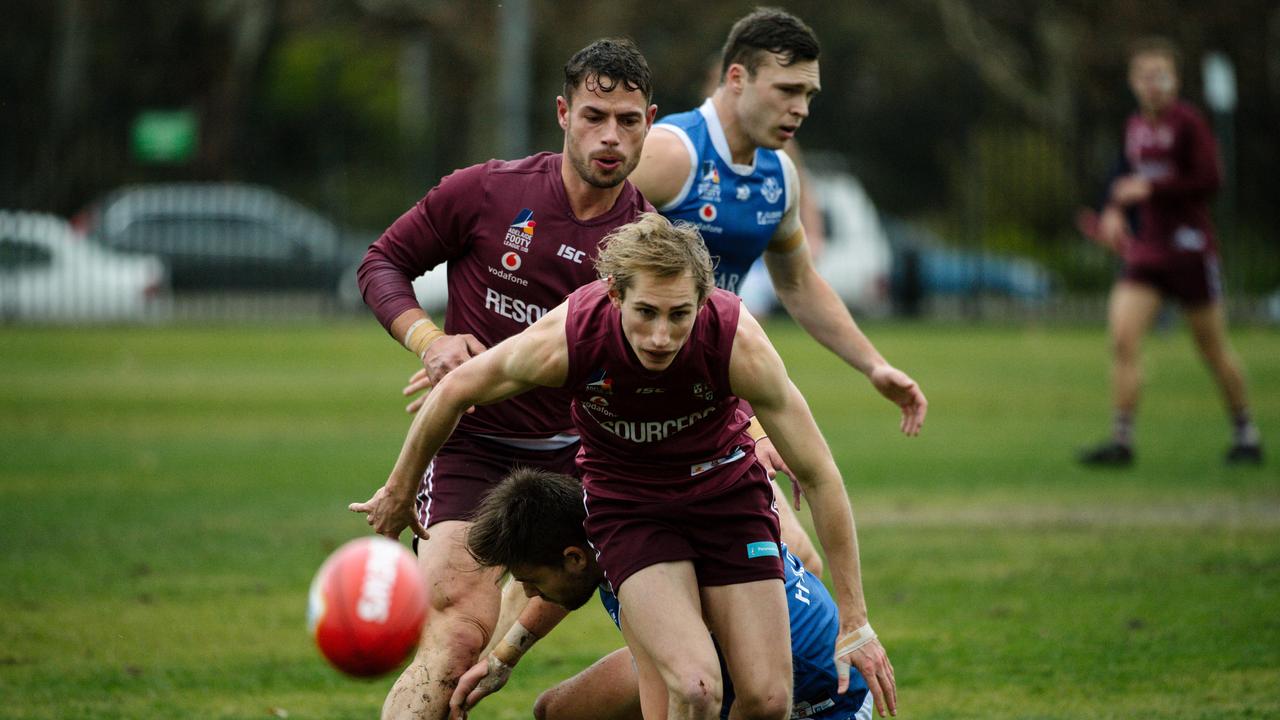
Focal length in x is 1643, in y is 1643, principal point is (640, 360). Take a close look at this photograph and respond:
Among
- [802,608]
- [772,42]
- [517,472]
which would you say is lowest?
[802,608]

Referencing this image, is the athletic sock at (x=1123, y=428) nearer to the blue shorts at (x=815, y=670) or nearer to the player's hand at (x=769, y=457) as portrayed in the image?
the player's hand at (x=769, y=457)

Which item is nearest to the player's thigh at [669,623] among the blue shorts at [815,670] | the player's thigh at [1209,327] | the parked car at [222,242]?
the blue shorts at [815,670]

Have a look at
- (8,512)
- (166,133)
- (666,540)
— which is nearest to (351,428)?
(8,512)

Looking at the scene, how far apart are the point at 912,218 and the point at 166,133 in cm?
1649

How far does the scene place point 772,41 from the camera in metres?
6.38

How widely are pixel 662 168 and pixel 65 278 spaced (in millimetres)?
21487

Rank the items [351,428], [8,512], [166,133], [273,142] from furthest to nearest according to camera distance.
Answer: [273,142] → [166,133] → [351,428] → [8,512]

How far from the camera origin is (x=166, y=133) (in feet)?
92.7

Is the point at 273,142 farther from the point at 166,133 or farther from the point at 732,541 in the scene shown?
the point at 732,541

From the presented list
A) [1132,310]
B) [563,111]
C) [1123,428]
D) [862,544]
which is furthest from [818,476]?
[1123,428]

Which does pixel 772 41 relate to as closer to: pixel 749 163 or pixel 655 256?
pixel 749 163

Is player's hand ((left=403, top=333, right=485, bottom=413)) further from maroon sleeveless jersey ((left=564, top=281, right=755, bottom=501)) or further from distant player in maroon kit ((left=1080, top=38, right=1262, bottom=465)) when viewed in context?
distant player in maroon kit ((left=1080, top=38, right=1262, bottom=465))

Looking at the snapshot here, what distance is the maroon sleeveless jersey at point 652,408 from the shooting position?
4.86 m

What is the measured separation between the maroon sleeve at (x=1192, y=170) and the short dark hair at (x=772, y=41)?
6324 mm
